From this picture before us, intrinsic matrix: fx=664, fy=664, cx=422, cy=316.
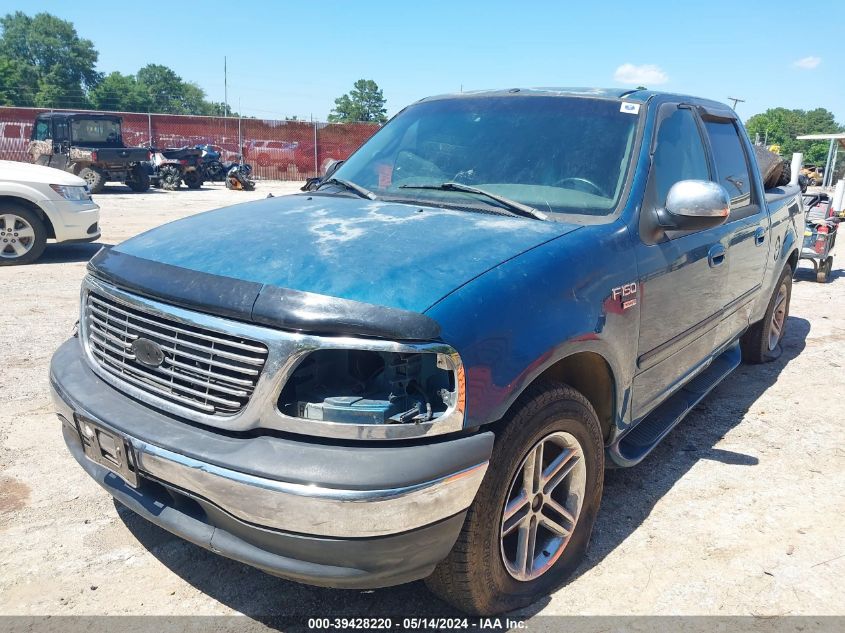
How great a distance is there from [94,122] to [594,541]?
71.1 ft

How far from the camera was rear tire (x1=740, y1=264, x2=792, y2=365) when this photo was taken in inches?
205

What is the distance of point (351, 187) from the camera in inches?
134

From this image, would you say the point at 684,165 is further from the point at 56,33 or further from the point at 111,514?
the point at 56,33

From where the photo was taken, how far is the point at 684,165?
349cm

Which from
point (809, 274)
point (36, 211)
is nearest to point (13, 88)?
point (36, 211)

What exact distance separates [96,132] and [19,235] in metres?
13.9

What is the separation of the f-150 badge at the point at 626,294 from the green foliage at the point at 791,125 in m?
68.9

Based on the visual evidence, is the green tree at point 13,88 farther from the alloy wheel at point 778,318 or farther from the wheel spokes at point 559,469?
the wheel spokes at point 559,469

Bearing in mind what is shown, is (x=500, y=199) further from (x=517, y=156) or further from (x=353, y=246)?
(x=353, y=246)

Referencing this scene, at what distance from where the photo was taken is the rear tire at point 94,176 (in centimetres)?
1998

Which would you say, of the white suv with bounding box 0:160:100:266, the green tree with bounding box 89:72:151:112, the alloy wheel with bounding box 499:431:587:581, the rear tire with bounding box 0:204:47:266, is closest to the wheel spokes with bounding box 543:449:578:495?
the alloy wheel with bounding box 499:431:587:581

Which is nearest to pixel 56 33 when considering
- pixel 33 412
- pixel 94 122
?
A: pixel 94 122

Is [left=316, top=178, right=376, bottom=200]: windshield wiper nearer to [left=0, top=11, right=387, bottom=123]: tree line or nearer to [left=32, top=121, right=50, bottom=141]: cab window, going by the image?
[left=32, top=121, right=50, bottom=141]: cab window

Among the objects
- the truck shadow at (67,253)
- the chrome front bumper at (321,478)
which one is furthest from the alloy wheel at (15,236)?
the chrome front bumper at (321,478)
